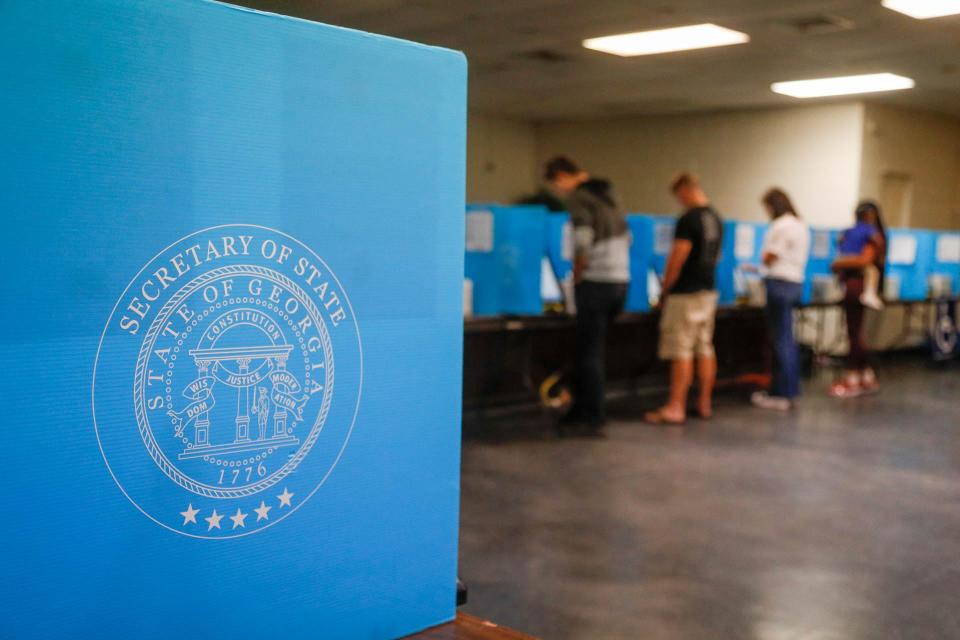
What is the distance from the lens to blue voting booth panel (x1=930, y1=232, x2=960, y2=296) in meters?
9.29

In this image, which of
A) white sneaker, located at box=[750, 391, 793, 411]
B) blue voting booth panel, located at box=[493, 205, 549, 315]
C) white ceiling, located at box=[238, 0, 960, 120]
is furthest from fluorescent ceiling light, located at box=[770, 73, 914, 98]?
blue voting booth panel, located at box=[493, 205, 549, 315]

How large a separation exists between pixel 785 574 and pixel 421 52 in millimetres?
2683

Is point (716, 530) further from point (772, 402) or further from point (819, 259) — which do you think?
point (819, 259)

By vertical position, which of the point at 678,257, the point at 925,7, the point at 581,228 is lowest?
the point at 678,257

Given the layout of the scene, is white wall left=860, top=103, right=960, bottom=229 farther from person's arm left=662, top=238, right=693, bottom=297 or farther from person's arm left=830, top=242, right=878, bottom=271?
person's arm left=662, top=238, right=693, bottom=297

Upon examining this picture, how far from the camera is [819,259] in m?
8.48

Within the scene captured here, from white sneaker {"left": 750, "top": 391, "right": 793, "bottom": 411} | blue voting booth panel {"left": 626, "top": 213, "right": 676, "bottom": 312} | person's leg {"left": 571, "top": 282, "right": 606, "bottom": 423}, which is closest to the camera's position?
person's leg {"left": 571, "top": 282, "right": 606, "bottom": 423}

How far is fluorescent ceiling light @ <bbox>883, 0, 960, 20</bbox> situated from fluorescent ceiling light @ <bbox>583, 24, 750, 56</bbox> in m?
1.12

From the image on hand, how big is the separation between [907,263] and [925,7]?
3.81 m

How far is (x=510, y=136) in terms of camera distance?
11898 mm

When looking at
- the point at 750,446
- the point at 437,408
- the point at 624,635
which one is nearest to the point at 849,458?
the point at 750,446

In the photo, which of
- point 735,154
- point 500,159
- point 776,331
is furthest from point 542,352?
point 500,159

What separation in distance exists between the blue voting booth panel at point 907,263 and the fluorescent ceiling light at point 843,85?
1.38m

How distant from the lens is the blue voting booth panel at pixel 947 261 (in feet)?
30.5
